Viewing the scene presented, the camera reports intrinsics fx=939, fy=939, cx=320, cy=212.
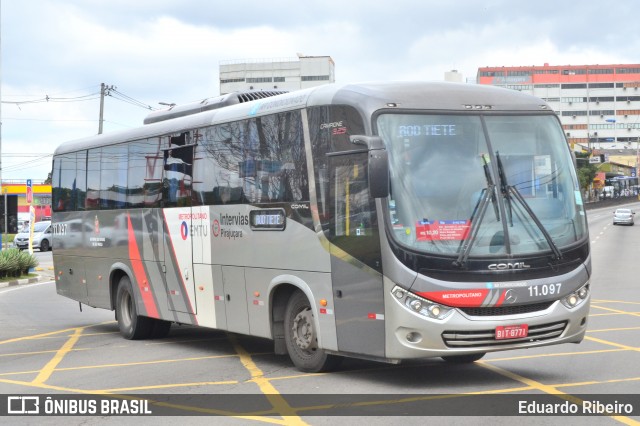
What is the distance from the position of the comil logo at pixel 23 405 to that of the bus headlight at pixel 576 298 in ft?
17.6

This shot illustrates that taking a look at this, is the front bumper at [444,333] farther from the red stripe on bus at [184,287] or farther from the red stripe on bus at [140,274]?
the red stripe on bus at [140,274]

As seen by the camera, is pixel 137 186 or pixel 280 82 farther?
pixel 280 82

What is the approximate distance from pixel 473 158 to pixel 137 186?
7.06m

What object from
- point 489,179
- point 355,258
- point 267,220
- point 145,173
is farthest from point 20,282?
point 489,179

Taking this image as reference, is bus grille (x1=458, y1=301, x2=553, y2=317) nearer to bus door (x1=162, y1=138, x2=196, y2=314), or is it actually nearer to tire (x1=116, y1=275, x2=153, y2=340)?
bus door (x1=162, y1=138, x2=196, y2=314)

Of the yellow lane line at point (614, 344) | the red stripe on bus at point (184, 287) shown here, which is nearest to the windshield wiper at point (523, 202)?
the yellow lane line at point (614, 344)

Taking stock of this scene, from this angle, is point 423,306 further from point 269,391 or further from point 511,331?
point 269,391

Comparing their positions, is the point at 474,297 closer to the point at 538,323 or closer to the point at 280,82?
the point at 538,323

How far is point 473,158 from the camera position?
380 inches

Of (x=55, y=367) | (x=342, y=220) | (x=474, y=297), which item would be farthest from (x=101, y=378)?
(x=474, y=297)

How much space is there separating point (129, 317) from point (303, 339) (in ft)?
18.5

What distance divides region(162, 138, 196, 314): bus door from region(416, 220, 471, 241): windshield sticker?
4.92m

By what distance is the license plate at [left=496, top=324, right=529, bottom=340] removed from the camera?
922 cm

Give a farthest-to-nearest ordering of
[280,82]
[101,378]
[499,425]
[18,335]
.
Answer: [280,82] → [18,335] → [101,378] → [499,425]
